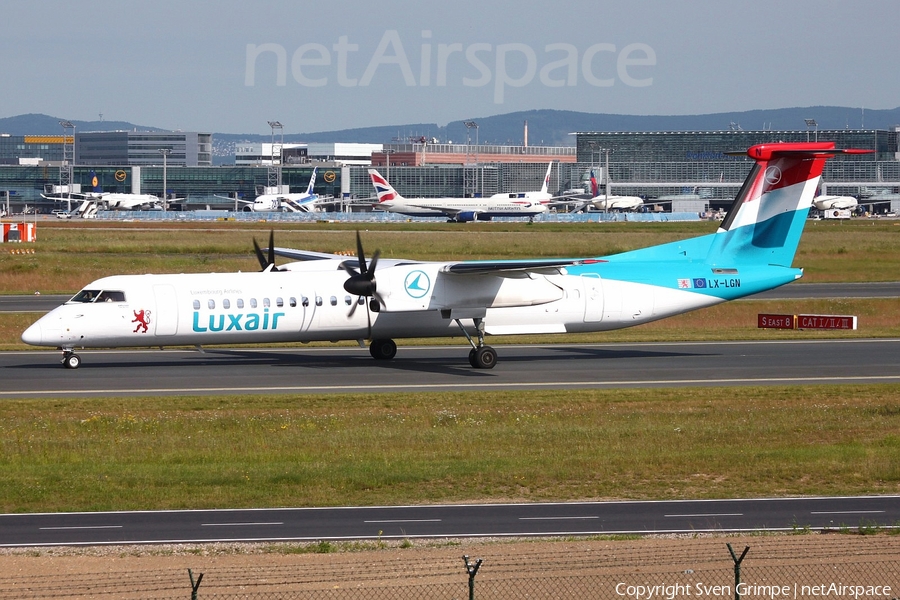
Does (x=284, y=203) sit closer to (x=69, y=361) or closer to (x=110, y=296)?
(x=69, y=361)

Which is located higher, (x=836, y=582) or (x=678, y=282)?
(x=678, y=282)

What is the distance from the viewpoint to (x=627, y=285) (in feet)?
110

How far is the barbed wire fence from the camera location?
12.1 meters

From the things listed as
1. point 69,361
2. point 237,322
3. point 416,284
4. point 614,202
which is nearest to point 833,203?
point 614,202

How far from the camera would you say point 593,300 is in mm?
33156

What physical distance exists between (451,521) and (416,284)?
51.5 ft

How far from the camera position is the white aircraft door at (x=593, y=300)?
3312cm

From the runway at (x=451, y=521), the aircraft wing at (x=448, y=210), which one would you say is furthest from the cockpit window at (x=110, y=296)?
the aircraft wing at (x=448, y=210)

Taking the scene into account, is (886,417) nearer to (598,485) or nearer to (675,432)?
(675,432)

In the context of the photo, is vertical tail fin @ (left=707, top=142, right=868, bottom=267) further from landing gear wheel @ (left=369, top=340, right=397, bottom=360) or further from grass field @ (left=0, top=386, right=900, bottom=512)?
landing gear wheel @ (left=369, top=340, right=397, bottom=360)

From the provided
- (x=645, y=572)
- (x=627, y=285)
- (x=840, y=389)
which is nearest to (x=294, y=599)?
(x=645, y=572)

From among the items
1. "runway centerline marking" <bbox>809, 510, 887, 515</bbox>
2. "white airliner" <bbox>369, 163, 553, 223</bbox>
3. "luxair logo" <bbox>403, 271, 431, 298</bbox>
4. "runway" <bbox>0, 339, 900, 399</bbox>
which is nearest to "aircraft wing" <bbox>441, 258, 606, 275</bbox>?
"luxair logo" <bbox>403, 271, 431, 298</bbox>

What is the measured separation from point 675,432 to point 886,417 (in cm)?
570

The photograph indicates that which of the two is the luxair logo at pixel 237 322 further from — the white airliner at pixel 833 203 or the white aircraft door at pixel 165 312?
the white airliner at pixel 833 203
